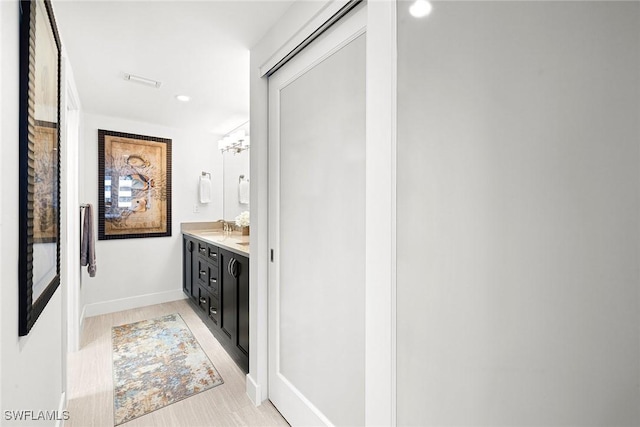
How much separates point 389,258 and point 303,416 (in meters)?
1.17

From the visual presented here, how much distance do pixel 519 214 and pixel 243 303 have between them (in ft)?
6.48

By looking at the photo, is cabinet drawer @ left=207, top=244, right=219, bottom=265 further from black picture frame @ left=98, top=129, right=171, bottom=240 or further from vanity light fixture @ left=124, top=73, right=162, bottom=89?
vanity light fixture @ left=124, top=73, right=162, bottom=89

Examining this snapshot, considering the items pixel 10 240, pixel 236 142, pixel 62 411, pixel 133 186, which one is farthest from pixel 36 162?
pixel 133 186

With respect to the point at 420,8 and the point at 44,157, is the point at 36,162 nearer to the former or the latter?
the point at 44,157

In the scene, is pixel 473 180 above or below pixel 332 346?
above

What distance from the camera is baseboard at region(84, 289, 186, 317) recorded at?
3.46 metres

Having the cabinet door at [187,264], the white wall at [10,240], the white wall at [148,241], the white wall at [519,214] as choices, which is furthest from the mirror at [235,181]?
the white wall at [519,214]

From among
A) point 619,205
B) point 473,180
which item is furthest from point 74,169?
point 619,205

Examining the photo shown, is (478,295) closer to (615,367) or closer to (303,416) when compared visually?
(615,367)

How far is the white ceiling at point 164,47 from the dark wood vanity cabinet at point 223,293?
1.43m

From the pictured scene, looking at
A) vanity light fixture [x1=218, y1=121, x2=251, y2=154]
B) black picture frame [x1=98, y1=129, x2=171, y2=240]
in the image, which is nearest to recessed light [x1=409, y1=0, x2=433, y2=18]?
vanity light fixture [x1=218, y1=121, x2=251, y2=154]

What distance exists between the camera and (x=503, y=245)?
0.78 metres

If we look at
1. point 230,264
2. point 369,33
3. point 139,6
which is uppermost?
point 139,6

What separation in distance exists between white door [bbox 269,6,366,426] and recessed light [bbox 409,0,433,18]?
31cm
